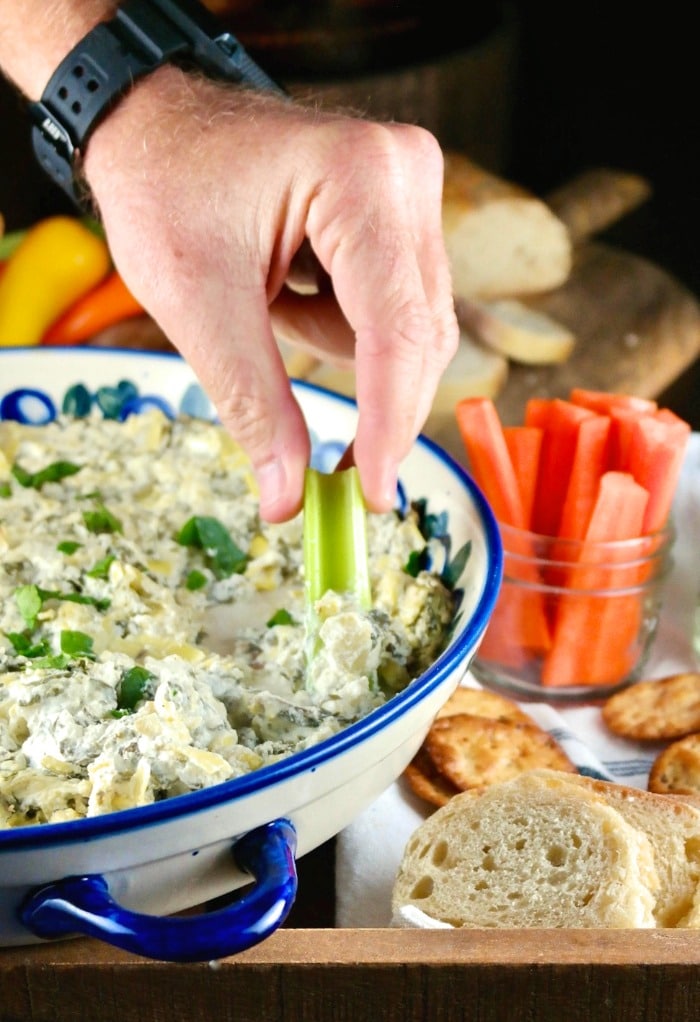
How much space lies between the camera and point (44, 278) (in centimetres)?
249

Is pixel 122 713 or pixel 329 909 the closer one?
pixel 122 713

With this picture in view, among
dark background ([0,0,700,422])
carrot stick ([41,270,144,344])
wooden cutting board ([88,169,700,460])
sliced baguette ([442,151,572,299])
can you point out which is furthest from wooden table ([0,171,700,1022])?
dark background ([0,0,700,422])

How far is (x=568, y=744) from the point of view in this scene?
1521mm

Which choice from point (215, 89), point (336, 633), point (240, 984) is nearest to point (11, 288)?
point (215, 89)

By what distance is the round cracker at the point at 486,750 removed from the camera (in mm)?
1434

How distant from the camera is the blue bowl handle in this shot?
0.91 m

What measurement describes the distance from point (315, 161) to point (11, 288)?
1.31 meters

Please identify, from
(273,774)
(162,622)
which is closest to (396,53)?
(162,622)

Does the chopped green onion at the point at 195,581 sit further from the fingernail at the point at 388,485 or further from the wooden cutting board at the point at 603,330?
the wooden cutting board at the point at 603,330

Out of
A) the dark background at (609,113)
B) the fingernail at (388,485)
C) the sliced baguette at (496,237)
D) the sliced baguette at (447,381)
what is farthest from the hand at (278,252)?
the dark background at (609,113)

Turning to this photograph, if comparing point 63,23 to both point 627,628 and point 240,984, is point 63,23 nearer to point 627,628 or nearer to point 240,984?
point 627,628

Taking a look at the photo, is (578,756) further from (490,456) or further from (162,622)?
(162,622)

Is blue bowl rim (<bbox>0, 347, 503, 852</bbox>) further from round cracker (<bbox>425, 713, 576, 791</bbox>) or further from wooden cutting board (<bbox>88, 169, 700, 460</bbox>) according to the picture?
wooden cutting board (<bbox>88, 169, 700, 460</bbox>)

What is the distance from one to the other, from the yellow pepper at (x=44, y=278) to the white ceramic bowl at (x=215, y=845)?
142 centimetres
